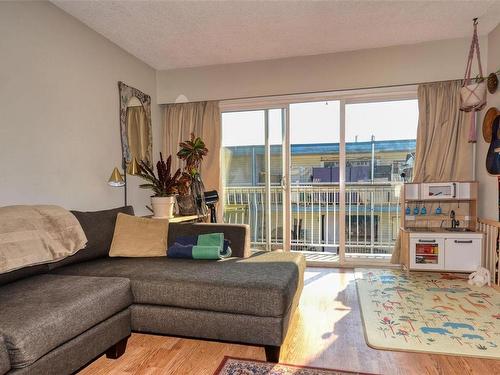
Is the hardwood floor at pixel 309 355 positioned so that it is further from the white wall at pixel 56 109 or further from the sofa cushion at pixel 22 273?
the white wall at pixel 56 109

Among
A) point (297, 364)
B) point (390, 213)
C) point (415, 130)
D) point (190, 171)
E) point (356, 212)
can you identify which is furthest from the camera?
point (356, 212)

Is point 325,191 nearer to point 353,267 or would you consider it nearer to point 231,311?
point 353,267

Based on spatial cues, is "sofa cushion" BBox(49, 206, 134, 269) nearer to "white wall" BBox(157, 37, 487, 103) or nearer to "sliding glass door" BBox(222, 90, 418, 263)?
"sliding glass door" BBox(222, 90, 418, 263)

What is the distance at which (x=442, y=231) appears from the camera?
329 cm

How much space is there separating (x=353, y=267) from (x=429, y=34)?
9.05 ft

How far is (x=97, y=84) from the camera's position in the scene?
305cm

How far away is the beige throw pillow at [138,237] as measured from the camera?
251 cm

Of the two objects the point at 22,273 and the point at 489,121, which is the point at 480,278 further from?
the point at 22,273

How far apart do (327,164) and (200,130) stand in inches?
73.7

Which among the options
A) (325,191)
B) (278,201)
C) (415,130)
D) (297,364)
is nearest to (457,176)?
(415,130)

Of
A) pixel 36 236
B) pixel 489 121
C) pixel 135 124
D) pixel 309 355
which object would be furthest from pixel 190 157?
pixel 489 121

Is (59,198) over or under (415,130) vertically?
under

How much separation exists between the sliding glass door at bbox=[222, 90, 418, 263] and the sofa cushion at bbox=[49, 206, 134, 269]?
74.5 inches

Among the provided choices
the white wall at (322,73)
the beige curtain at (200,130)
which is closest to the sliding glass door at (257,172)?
the beige curtain at (200,130)
